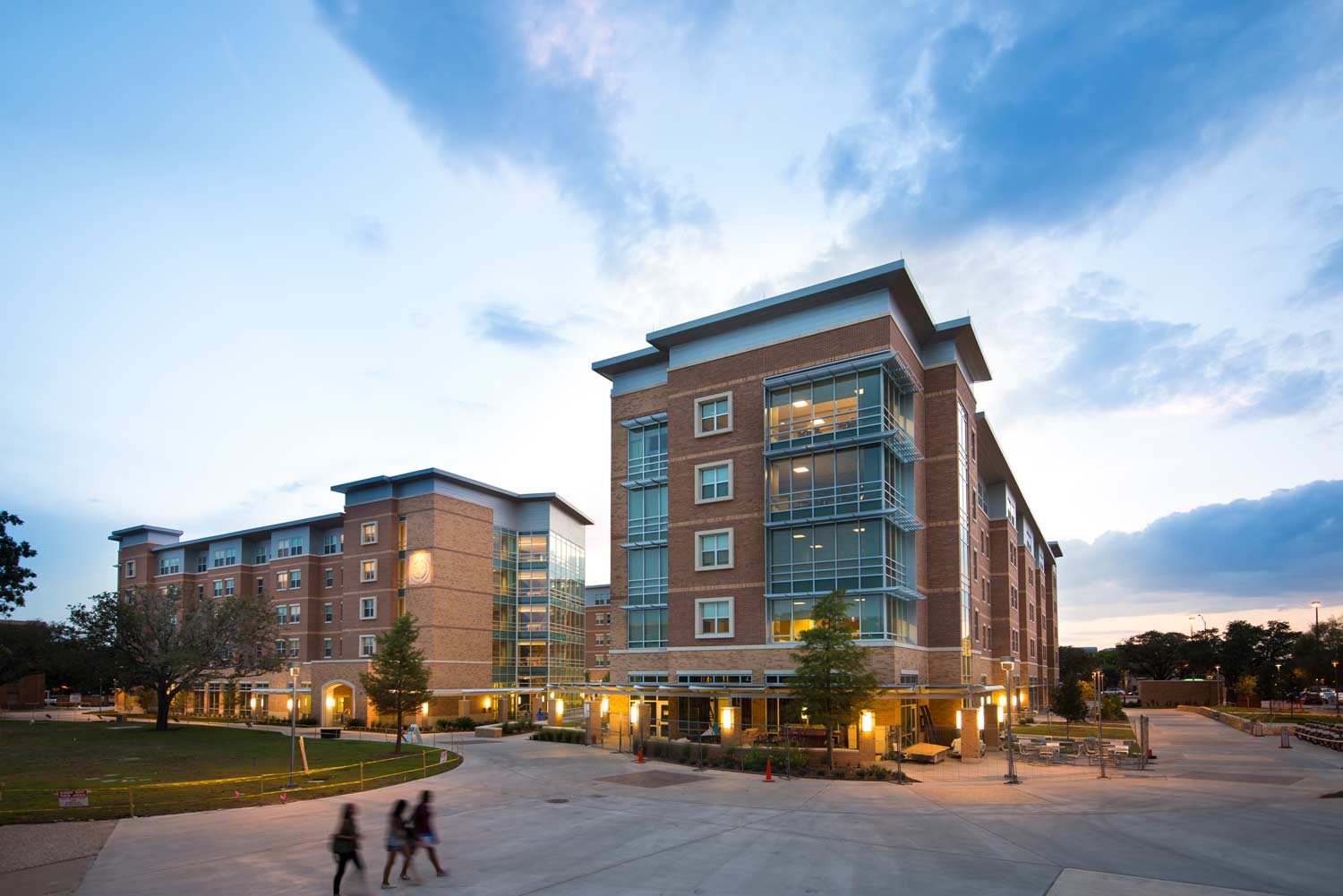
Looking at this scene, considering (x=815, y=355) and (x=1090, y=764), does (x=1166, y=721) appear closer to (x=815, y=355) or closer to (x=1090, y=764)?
(x=1090, y=764)

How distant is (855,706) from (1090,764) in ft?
34.6

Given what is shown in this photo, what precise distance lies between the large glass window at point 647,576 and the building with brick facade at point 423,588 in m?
24.1

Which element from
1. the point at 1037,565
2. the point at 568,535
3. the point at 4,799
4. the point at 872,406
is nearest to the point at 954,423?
the point at 872,406

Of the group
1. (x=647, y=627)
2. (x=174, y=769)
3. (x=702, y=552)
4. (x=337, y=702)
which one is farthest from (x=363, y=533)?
(x=702, y=552)

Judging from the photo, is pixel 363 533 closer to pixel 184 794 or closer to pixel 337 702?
pixel 337 702

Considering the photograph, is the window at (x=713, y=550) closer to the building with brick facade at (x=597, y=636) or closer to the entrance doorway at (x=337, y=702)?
the entrance doorway at (x=337, y=702)

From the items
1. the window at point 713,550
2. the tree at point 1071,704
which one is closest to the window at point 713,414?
the window at point 713,550

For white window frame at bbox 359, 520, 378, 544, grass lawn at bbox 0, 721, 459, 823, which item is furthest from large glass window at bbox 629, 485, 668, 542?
white window frame at bbox 359, 520, 378, 544

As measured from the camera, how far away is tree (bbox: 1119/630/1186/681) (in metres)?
136

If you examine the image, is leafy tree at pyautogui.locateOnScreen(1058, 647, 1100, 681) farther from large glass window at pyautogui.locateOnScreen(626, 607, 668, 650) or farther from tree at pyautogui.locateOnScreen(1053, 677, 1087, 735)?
large glass window at pyautogui.locateOnScreen(626, 607, 668, 650)

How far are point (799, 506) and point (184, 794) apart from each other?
2537 centimetres

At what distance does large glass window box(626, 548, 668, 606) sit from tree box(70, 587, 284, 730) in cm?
3157

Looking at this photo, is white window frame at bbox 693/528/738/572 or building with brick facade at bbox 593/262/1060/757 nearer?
building with brick facade at bbox 593/262/1060/757

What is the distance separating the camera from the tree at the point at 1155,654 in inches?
5349
